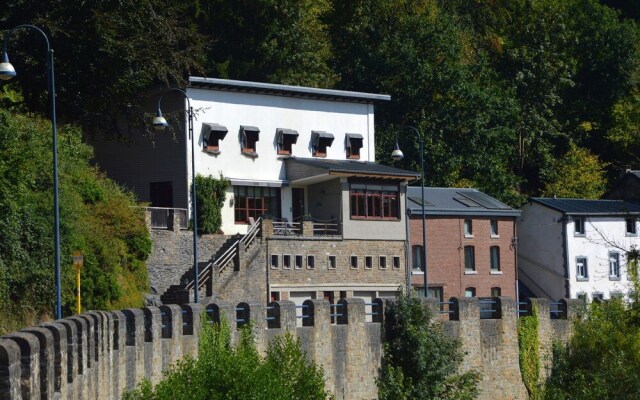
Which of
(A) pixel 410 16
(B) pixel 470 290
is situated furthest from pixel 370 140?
(A) pixel 410 16

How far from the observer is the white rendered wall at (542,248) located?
76.4 metres

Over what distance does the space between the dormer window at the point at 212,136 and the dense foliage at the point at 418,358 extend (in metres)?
21.1

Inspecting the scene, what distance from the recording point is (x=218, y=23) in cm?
7575

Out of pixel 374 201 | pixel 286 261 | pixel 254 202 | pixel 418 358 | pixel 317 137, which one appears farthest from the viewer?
pixel 317 137

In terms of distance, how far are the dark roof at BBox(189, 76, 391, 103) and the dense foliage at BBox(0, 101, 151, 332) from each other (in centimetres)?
700

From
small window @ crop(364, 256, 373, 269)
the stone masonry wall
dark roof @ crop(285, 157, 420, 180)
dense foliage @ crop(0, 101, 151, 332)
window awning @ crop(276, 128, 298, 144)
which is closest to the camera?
the stone masonry wall

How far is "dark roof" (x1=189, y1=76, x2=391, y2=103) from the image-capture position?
62.8 metres

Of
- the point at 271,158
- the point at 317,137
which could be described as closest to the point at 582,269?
the point at 317,137

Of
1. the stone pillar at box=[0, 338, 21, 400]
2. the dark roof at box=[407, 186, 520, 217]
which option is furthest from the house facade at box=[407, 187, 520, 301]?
the stone pillar at box=[0, 338, 21, 400]

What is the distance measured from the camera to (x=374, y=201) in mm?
67812

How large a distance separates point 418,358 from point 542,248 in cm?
3514

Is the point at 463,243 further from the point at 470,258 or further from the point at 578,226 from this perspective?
the point at 578,226

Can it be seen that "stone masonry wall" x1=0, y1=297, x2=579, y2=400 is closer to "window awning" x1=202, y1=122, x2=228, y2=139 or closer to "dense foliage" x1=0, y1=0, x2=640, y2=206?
"dense foliage" x1=0, y1=0, x2=640, y2=206

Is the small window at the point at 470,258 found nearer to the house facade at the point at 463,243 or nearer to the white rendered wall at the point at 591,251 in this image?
the house facade at the point at 463,243
